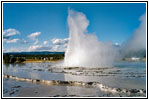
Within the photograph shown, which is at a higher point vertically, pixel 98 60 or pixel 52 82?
pixel 98 60

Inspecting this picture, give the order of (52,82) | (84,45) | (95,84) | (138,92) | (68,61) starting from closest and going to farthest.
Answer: (138,92)
(95,84)
(52,82)
(68,61)
(84,45)

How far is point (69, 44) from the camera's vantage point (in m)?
25.6

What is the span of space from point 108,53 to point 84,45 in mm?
6765

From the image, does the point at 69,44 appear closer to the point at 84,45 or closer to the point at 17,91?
the point at 84,45

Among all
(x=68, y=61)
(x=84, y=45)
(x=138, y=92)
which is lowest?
(x=138, y=92)

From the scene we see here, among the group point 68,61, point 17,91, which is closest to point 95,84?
point 17,91

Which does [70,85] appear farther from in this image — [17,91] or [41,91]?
[17,91]

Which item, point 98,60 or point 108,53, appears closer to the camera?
point 98,60

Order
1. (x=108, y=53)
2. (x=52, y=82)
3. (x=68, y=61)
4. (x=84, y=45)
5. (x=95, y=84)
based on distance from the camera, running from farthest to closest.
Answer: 1. (x=108, y=53)
2. (x=84, y=45)
3. (x=68, y=61)
4. (x=52, y=82)
5. (x=95, y=84)

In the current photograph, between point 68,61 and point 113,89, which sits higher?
point 68,61

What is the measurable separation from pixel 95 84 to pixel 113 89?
58.9 inches

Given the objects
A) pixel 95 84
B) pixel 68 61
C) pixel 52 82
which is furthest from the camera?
pixel 68 61

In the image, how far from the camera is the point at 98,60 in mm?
27266

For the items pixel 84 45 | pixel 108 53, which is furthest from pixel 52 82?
pixel 108 53
